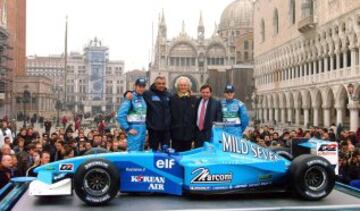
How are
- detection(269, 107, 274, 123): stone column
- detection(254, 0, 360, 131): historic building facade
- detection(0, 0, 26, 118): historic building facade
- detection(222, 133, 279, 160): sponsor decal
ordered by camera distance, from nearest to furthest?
detection(222, 133, 279, 160): sponsor decal → detection(254, 0, 360, 131): historic building facade → detection(0, 0, 26, 118): historic building facade → detection(269, 107, 274, 123): stone column

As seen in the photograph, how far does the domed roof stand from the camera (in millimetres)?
129375

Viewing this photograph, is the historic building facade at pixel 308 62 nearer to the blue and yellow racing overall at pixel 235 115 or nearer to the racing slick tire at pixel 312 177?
the blue and yellow racing overall at pixel 235 115

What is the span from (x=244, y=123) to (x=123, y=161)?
3.65 meters

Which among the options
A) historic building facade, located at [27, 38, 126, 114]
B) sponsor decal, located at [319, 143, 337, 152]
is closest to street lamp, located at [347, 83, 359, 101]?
sponsor decal, located at [319, 143, 337, 152]

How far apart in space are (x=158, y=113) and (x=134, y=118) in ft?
1.80

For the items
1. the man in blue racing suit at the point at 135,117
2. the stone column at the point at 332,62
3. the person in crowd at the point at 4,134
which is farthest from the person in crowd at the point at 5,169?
the stone column at the point at 332,62

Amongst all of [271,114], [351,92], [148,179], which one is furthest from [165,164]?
[271,114]

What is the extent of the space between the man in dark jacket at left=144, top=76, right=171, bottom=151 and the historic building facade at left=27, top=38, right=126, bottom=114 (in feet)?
351

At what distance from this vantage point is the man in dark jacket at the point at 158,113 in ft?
25.5

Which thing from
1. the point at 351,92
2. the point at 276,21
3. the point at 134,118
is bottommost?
the point at 134,118

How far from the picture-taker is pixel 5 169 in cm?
848

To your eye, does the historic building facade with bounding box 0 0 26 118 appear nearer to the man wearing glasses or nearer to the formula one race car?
the man wearing glasses

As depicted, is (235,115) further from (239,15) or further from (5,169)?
(239,15)

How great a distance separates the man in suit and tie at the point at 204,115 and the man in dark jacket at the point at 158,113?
43 cm
